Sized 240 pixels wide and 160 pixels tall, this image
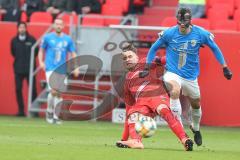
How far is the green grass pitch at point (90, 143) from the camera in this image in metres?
10.9

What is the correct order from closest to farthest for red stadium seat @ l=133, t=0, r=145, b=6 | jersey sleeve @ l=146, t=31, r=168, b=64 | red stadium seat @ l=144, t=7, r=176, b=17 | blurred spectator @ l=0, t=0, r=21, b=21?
jersey sleeve @ l=146, t=31, r=168, b=64
blurred spectator @ l=0, t=0, r=21, b=21
red stadium seat @ l=144, t=7, r=176, b=17
red stadium seat @ l=133, t=0, r=145, b=6

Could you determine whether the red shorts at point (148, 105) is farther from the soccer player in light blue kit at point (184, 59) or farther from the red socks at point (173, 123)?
the soccer player in light blue kit at point (184, 59)

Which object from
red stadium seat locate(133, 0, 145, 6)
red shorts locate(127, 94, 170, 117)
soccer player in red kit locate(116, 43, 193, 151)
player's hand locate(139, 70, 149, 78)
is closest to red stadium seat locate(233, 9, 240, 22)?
red stadium seat locate(133, 0, 145, 6)

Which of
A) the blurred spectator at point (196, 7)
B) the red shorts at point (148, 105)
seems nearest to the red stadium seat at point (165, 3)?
the blurred spectator at point (196, 7)

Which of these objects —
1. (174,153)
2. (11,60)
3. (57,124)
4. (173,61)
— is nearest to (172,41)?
(173,61)

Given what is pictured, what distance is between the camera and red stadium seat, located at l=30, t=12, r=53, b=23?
22266mm

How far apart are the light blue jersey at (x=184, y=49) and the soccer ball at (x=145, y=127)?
1503mm

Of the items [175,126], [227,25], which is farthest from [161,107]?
[227,25]

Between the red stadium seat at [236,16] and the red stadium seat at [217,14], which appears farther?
the red stadium seat at [217,14]

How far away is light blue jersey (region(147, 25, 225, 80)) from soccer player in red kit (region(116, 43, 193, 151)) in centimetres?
82

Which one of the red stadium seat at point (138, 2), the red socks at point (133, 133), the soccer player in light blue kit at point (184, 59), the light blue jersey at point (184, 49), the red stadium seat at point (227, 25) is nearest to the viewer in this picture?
the red socks at point (133, 133)

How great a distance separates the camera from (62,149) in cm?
1166

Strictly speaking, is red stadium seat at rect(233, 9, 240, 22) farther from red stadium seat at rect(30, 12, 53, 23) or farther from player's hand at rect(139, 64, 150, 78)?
player's hand at rect(139, 64, 150, 78)

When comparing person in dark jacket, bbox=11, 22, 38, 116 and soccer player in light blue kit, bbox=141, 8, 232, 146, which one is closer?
soccer player in light blue kit, bbox=141, 8, 232, 146
